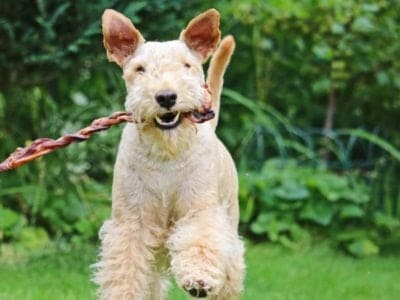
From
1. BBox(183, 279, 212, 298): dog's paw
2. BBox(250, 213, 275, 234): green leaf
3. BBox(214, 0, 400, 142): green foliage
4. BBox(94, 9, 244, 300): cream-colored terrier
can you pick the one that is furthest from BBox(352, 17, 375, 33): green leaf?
BBox(183, 279, 212, 298): dog's paw

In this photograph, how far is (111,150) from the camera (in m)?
8.14

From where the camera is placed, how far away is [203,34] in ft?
15.6

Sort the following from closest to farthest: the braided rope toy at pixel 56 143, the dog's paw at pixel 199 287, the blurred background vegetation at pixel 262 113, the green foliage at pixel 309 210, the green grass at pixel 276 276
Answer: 1. the dog's paw at pixel 199 287
2. the braided rope toy at pixel 56 143
3. the green grass at pixel 276 276
4. the blurred background vegetation at pixel 262 113
5. the green foliage at pixel 309 210

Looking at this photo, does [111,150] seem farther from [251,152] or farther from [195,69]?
[195,69]

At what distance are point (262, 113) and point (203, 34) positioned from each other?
12.5 feet

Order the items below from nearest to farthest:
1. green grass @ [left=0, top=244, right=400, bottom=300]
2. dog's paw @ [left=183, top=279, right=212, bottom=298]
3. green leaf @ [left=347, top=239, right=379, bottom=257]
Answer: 1. dog's paw @ [left=183, top=279, right=212, bottom=298]
2. green grass @ [left=0, top=244, right=400, bottom=300]
3. green leaf @ [left=347, top=239, right=379, bottom=257]

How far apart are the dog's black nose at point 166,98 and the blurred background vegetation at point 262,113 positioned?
275cm

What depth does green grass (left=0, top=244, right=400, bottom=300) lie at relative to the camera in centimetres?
621

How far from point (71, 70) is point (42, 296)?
6.32 feet

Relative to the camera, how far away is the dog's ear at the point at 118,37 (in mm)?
4730

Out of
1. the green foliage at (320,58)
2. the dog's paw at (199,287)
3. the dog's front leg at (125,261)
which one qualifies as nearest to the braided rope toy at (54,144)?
the dog's front leg at (125,261)

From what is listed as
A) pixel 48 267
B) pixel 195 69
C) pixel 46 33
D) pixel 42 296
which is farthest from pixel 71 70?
pixel 195 69

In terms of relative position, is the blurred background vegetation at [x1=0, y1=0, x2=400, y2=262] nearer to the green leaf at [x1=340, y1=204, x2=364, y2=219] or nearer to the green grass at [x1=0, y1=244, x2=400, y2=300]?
the green leaf at [x1=340, y1=204, x2=364, y2=219]

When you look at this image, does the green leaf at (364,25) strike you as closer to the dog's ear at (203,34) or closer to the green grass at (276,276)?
the green grass at (276,276)
